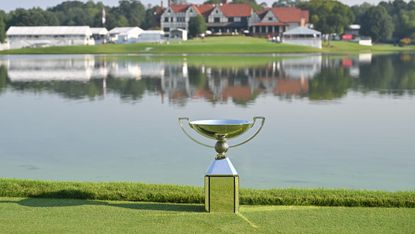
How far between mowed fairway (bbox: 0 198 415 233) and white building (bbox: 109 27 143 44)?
106 m

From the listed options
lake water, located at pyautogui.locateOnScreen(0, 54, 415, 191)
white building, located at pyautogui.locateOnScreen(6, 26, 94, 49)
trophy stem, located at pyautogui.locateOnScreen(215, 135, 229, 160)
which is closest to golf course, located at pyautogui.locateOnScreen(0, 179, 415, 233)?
trophy stem, located at pyautogui.locateOnScreen(215, 135, 229, 160)

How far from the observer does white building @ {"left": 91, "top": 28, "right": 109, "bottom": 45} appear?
122969mm

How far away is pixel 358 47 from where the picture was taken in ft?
343

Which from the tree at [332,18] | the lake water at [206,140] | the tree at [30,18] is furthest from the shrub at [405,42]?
the lake water at [206,140]

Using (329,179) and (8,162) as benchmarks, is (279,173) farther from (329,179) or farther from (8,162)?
(8,162)

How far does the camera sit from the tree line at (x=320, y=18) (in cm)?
11781

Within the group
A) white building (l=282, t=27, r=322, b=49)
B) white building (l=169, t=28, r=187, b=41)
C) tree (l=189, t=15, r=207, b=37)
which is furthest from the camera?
tree (l=189, t=15, r=207, b=37)

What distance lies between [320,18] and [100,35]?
34.8 metres

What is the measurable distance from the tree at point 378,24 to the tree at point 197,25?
103ft

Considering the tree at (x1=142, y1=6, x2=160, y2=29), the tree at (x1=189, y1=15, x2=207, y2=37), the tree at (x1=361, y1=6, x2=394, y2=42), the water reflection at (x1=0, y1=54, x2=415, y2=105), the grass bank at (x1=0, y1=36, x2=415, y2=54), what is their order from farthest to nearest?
the tree at (x1=142, y1=6, x2=160, y2=29), the tree at (x1=361, y1=6, x2=394, y2=42), the tree at (x1=189, y1=15, x2=207, y2=37), the grass bank at (x1=0, y1=36, x2=415, y2=54), the water reflection at (x1=0, y1=54, x2=415, y2=105)

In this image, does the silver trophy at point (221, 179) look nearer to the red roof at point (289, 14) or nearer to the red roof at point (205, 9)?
the red roof at point (289, 14)

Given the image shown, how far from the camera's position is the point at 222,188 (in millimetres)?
7367

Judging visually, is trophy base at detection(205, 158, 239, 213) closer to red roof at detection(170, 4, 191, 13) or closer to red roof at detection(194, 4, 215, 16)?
red roof at detection(194, 4, 215, 16)

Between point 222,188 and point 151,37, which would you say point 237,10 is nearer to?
point 151,37
